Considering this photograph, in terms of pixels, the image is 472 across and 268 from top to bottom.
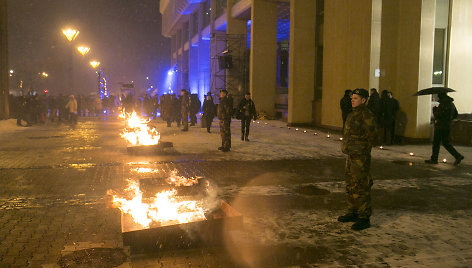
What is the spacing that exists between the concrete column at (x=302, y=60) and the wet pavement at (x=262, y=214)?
1341 cm

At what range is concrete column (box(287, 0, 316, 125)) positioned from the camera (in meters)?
25.3

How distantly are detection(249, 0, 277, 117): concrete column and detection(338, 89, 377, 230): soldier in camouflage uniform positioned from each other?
26220mm

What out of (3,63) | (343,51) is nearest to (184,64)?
(3,63)

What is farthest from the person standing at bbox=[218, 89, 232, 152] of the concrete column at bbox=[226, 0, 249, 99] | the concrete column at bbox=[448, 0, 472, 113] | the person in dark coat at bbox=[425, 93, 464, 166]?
the concrete column at bbox=[226, 0, 249, 99]

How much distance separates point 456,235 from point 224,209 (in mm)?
3007

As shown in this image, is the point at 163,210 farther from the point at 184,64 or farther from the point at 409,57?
the point at 184,64

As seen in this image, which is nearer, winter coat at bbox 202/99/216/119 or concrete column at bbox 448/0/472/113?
concrete column at bbox 448/0/472/113

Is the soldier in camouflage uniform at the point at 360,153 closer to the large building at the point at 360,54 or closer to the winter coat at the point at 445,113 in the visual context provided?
the winter coat at the point at 445,113

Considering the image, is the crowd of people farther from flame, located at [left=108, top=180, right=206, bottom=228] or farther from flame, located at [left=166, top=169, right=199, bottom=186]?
flame, located at [left=108, top=180, right=206, bottom=228]

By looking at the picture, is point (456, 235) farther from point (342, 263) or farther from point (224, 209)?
point (224, 209)

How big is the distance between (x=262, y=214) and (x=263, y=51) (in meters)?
26.5

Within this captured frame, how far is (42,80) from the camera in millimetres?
81062

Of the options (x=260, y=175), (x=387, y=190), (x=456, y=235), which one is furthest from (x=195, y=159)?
(x=456, y=235)

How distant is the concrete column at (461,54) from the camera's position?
17.0 m
